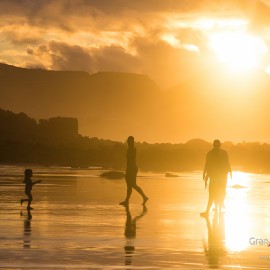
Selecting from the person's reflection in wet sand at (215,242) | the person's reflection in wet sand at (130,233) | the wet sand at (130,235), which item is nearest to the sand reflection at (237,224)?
the wet sand at (130,235)

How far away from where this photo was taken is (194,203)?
100 ft

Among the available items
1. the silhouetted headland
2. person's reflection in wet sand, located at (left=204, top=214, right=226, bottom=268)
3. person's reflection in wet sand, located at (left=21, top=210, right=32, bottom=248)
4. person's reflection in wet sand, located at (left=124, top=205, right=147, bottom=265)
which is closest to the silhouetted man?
person's reflection in wet sand, located at (left=204, top=214, right=226, bottom=268)

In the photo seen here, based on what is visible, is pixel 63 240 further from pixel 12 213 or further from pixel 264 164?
pixel 264 164

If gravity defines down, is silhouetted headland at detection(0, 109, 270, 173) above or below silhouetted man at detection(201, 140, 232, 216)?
above

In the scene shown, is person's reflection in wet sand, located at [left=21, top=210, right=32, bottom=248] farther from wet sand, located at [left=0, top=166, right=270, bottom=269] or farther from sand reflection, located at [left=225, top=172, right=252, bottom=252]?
sand reflection, located at [left=225, top=172, right=252, bottom=252]

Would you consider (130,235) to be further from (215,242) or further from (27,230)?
(27,230)

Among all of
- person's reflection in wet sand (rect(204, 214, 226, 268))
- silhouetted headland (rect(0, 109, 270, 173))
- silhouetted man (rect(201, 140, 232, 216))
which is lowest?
person's reflection in wet sand (rect(204, 214, 226, 268))

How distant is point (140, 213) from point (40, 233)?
717 centimetres

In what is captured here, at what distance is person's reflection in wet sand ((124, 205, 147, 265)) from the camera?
15.3 m

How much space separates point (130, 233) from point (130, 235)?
1.44 ft

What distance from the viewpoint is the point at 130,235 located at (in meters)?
18.9

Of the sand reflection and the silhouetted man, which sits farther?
the silhouetted man

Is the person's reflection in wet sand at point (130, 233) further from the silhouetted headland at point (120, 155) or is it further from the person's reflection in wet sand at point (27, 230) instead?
the silhouetted headland at point (120, 155)

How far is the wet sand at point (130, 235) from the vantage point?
14570mm
